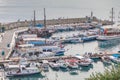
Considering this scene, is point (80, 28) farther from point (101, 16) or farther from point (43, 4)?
point (43, 4)

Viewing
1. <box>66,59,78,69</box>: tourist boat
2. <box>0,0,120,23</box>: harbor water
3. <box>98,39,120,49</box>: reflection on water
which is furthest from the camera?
<box>0,0,120,23</box>: harbor water

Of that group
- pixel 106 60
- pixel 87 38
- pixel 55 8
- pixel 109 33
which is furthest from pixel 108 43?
pixel 55 8

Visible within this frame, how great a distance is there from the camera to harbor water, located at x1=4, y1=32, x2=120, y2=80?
51.5 ft

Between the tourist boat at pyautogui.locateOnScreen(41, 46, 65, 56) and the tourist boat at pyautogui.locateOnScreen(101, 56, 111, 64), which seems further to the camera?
the tourist boat at pyautogui.locateOnScreen(41, 46, 65, 56)

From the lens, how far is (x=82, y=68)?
55.4 feet

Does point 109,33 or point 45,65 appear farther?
point 109,33

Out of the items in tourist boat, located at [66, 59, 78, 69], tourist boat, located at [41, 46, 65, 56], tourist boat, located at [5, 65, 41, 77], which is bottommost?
tourist boat, located at [5, 65, 41, 77]

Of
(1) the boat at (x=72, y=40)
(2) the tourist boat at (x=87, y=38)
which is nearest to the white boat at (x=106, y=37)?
(2) the tourist boat at (x=87, y=38)

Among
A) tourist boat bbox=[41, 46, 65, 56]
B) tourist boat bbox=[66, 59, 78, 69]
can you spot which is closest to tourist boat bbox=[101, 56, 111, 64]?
tourist boat bbox=[66, 59, 78, 69]

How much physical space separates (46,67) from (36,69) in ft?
2.83

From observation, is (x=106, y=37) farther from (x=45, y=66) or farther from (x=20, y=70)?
(x=20, y=70)

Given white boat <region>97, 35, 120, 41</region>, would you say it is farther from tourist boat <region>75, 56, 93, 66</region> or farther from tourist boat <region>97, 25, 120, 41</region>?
tourist boat <region>75, 56, 93, 66</region>

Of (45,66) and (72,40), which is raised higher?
(72,40)

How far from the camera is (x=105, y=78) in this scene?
7.14 m
